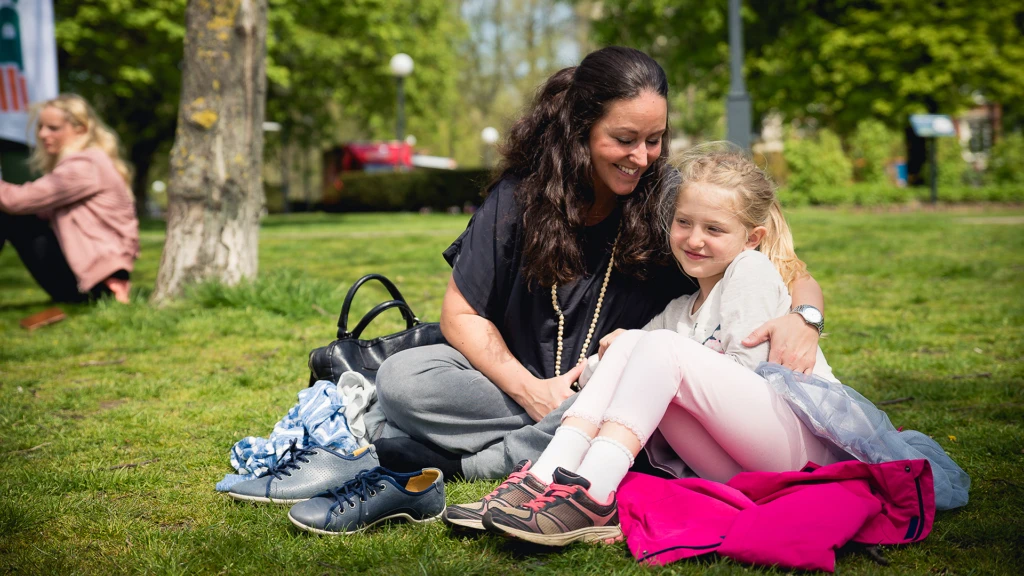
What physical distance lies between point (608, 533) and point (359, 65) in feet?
69.2

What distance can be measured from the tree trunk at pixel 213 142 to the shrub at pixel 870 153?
60.7 ft

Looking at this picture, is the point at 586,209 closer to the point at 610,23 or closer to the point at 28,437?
the point at 28,437

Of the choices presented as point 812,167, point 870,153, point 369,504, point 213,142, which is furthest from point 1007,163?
point 369,504

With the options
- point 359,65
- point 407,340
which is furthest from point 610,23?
point 407,340

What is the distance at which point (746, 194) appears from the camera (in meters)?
2.71

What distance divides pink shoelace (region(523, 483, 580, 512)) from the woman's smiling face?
101cm

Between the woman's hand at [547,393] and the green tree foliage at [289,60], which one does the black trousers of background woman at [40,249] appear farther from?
the green tree foliage at [289,60]

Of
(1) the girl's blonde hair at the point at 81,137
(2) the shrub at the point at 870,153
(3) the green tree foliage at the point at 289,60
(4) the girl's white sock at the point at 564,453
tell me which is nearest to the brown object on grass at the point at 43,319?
(1) the girl's blonde hair at the point at 81,137

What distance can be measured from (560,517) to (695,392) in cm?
53

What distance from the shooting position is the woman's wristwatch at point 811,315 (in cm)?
260

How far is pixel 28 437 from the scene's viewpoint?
139 inches

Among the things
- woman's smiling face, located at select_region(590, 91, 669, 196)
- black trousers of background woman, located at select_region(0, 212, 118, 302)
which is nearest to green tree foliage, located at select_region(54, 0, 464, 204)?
black trousers of background woman, located at select_region(0, 212, 118, 302)

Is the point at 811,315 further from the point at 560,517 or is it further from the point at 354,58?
the point at 354,58

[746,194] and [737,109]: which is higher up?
[737,109]
